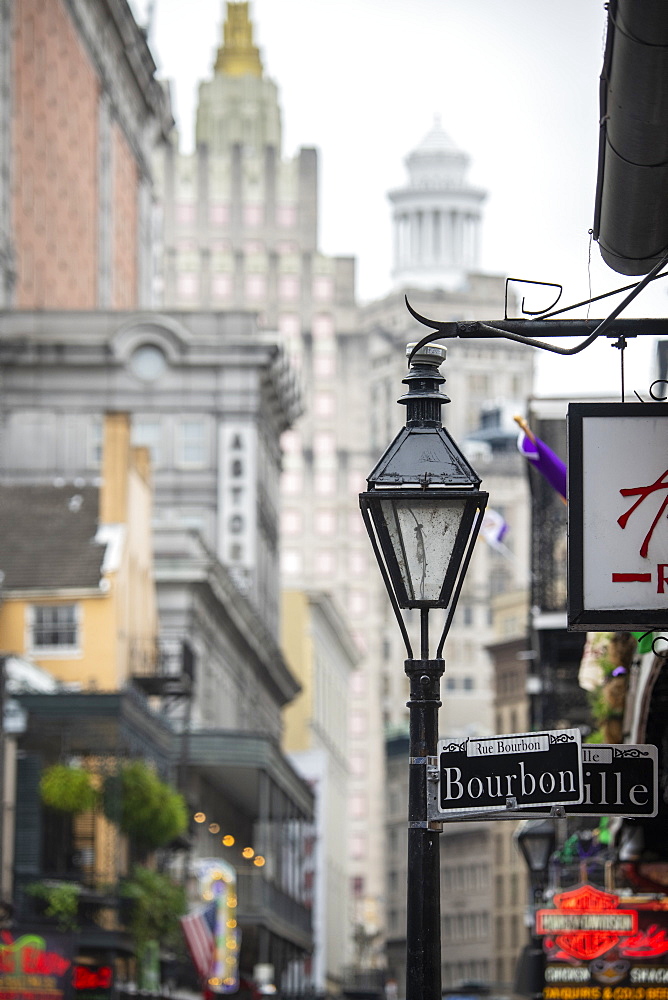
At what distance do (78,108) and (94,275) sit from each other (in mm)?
6630

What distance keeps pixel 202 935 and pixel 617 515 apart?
1673 inches

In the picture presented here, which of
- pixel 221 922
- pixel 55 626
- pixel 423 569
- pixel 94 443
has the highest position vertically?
pixel 94 443

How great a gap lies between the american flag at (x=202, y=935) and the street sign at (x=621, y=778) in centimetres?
3813

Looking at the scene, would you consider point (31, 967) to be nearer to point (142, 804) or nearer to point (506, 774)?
point (142, 804)

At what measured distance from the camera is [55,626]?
48.4m

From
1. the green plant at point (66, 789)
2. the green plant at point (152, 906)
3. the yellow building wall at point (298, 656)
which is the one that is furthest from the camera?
the yellow building wall at point (298, 656)

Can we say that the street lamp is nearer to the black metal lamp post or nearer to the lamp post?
the black metal lamp post

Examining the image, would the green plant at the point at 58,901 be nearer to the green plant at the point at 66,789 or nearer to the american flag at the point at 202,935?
the green plant at the point at 66,789

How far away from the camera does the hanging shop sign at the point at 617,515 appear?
837 centimetres

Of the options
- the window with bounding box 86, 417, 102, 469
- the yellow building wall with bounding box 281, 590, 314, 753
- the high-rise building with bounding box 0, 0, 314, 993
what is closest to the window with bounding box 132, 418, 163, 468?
the high-rise building with bounding box 0, 0, 314, 993

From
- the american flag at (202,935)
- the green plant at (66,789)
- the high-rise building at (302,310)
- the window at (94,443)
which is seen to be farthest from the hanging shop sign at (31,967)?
the high-rise building at (302,310)

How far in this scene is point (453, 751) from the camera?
29.5ft

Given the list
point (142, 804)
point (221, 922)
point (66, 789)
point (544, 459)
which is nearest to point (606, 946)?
point (544, 459)

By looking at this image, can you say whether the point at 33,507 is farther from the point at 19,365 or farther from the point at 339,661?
the point at 339,661
